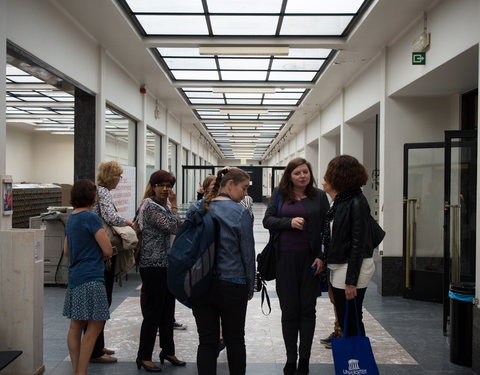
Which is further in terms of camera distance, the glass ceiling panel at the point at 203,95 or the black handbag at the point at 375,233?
the glass ceiling panel at the point at 203,95

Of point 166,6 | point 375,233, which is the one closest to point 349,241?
point 375,233

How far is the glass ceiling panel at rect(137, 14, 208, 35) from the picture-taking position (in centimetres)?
615

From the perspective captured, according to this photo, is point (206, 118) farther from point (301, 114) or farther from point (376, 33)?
point (376, 33)

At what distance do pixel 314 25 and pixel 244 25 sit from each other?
0.89m

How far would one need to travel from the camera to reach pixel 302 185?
11.8 feet

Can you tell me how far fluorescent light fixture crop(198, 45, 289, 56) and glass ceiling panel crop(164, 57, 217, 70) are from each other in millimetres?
1086

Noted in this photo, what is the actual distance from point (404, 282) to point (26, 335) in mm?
4832

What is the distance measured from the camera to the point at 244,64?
838 cm

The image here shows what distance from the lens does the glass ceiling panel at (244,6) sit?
5.66 meters

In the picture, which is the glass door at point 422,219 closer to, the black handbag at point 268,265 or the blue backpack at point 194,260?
the black handbag at point 268,265

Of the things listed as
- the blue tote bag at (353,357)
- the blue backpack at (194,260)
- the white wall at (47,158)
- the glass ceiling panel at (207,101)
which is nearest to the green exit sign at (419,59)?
the blue tote bag at (353,357)

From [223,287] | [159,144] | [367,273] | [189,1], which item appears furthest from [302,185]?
[159,144]

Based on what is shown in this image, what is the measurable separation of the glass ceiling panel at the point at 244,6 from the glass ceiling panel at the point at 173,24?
38cm

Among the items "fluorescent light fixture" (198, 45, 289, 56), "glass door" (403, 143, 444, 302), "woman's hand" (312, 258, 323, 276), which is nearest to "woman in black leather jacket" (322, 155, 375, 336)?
"woman's hand" (312, 258, 323, 276)
